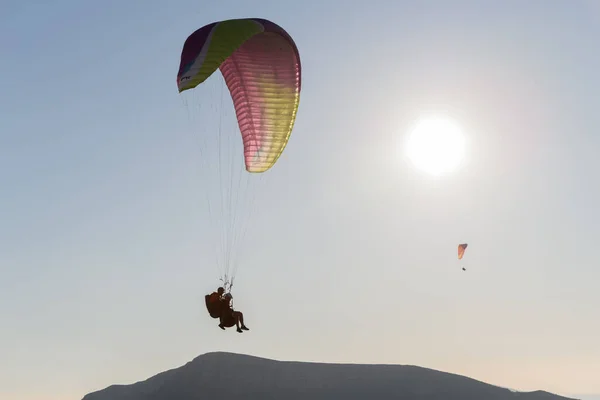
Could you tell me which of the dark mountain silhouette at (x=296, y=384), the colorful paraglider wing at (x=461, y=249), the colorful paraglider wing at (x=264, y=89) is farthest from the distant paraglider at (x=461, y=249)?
the dark mountain silhouette at (x=296, y=384)

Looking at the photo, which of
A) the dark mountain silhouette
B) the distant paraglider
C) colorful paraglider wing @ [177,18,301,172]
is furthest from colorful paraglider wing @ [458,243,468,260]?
the dark mountain silhouette

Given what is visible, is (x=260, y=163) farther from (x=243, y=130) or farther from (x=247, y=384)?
(x=247, y=384)

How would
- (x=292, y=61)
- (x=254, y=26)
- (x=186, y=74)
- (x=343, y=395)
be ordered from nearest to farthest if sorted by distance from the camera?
(x=186, y=74), (x=254, y=26), (x=292, y=61), (x=343, y=395)

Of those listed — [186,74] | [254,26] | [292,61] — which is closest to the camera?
[186,74]

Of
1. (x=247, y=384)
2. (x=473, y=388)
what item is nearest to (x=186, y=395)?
(x=247, y=384)

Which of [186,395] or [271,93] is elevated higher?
[186,395]

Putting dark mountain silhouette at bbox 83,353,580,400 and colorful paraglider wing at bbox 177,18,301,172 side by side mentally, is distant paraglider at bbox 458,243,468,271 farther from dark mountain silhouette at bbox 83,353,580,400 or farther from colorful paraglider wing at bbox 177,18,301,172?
dark mountain silhouette at bbox 83,353,580,400

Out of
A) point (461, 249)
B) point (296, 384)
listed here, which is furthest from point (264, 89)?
point (296, 384)

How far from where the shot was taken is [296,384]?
184250mm

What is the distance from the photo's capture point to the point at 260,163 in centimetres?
3100

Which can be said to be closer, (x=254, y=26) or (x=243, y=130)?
(x=254, y=26)

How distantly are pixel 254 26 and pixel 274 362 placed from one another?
167533mm

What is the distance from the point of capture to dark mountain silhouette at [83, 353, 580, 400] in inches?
7131

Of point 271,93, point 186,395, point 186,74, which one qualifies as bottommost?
point 186,74
